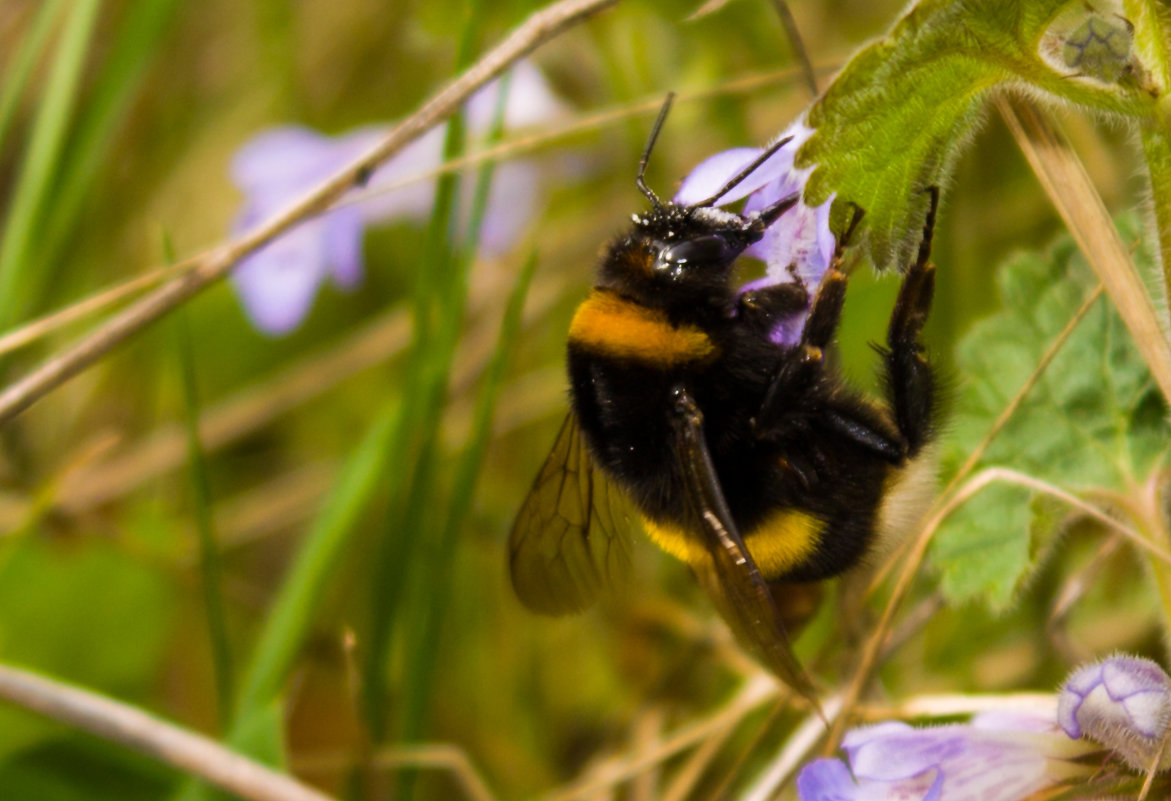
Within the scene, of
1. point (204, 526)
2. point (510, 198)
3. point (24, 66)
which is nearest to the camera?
point (204, 526)

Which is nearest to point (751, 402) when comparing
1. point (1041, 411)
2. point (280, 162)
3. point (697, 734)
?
point (1041, 411)

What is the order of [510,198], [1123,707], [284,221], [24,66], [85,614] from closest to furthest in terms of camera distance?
[1123,707]
[284,221]
[24,66]
[85,614]
[510,198]

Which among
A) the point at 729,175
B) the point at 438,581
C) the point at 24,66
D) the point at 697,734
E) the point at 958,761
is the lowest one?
the point at 697,734

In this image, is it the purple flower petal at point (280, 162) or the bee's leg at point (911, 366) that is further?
the purple flower petal at point (280, 162)

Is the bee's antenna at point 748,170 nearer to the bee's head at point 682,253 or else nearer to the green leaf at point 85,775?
the bee's head at point 682,253

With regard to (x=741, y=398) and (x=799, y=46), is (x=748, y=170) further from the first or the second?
(x=799, y=46)

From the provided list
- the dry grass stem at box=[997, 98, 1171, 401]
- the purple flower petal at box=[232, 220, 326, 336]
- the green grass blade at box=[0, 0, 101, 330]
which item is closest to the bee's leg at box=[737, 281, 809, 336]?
the dry grass stem at box=[997, 98, 1171, 401]

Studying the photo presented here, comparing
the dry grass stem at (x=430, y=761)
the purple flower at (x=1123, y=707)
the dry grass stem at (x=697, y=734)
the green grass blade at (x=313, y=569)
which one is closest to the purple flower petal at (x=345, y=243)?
the green grass blade at (x=313, y=569)

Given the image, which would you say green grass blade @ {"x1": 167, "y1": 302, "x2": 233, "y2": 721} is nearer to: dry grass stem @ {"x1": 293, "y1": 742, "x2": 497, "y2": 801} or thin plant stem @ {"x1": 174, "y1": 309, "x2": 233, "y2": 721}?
thin plant stem @ {"x1": 174, "y1": 309, "x2": 233, "y2": 721}
